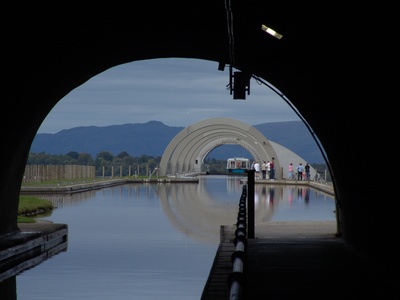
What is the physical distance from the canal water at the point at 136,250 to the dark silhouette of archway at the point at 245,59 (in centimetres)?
Answer: 255

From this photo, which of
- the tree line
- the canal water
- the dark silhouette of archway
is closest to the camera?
the dark silhouette of archway

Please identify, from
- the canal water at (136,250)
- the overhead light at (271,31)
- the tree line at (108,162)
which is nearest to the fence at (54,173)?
the canal water at (136,250)

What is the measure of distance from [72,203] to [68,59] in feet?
75.6

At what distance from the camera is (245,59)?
19719 millimetres

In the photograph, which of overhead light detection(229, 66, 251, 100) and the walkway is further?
overhead light detection(229, 66, 251, 100)

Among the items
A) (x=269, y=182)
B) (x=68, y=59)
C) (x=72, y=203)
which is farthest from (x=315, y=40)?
(x=269, y=182)

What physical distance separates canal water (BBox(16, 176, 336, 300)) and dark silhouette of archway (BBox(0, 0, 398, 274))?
255cm

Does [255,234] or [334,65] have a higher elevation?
[334,65]

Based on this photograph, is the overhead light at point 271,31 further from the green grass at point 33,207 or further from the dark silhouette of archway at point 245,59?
the green grass at point 33,207

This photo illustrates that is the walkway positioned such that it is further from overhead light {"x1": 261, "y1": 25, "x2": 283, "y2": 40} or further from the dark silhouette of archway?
overhead light {"x1": 261, "y1": 25, "x2": 283, "y2": 40}

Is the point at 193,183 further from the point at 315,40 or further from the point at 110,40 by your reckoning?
the point at 315,40

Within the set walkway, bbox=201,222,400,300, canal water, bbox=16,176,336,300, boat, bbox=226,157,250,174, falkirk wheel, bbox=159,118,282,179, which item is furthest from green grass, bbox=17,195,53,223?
boat, bbox=226,157,250,174

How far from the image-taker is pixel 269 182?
73.1 m

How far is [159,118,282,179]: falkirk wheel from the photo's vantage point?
79.0 meters
